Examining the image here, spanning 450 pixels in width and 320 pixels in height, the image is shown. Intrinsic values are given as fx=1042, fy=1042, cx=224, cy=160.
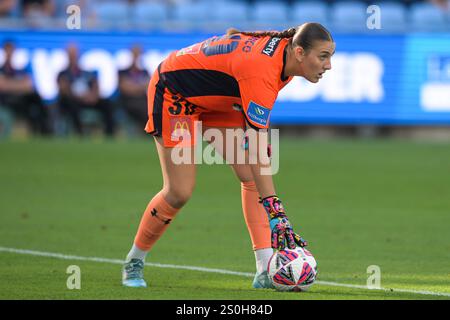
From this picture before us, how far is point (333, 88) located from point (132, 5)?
620 centimetres

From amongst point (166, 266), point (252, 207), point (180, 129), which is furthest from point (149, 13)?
point (180, 129)

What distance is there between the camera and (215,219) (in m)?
12.1

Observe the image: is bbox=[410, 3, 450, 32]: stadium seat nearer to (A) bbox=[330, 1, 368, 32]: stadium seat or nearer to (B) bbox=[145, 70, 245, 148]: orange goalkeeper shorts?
(A) bbox=[330, 1, 368, 32]: stadium seat

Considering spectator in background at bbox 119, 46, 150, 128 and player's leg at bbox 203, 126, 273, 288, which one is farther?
spectator in background at bbox 119, 46, 150, 128

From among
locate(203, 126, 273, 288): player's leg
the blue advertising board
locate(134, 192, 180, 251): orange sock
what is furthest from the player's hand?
the blue advertising board

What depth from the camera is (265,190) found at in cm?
727

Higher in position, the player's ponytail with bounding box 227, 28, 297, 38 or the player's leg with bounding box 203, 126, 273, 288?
the player's ponytail with bounding box 227, 28, 297, 38

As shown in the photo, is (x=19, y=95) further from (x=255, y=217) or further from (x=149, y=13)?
(x=255, y=217)

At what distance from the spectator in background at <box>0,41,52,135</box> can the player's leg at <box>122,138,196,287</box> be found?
1583 centimetres

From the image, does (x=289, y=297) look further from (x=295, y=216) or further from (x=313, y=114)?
(x=313, y=114)

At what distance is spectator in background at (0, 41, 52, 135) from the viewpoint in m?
23.2

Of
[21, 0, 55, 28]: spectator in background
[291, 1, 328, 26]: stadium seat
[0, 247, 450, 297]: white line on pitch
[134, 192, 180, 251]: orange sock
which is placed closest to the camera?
[0, 247, 450, 297]: white line on pitch

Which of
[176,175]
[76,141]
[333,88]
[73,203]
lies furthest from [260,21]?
[176,175]
